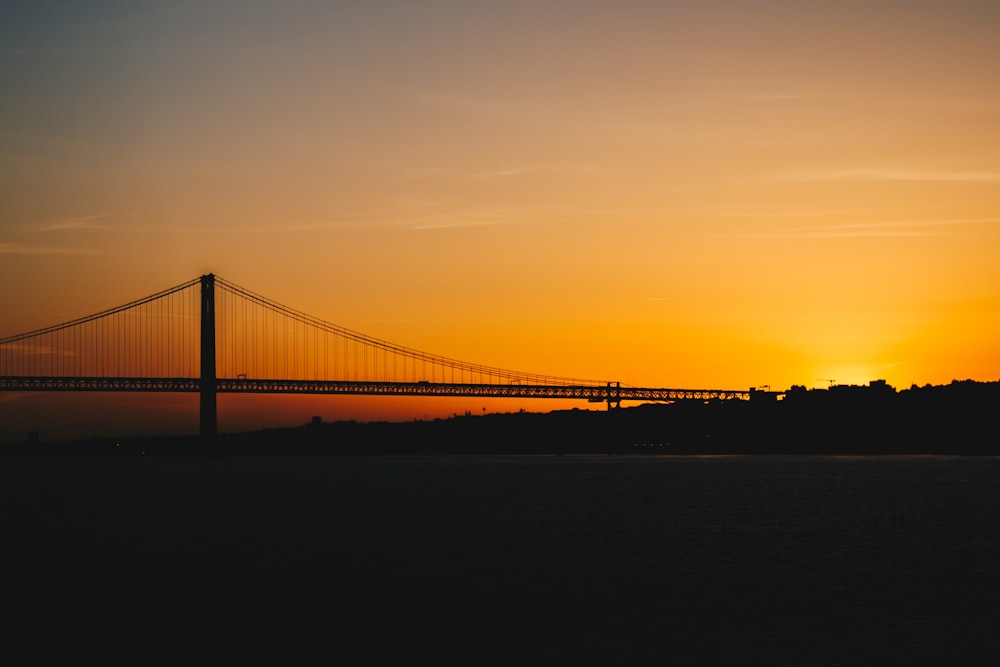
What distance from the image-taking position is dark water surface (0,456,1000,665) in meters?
23.0

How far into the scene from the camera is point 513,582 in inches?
1236

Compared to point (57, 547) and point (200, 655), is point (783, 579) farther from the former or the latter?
point (57, 547)

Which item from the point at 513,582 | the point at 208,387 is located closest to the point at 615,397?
the point at 208,387

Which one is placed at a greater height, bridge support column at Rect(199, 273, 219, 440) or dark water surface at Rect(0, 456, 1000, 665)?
bridge support column at Rect(199, 273, 219, 440)

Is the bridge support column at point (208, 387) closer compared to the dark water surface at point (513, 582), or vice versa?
the dark water surface at point (513, 582)

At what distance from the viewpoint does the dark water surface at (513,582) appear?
23.0m

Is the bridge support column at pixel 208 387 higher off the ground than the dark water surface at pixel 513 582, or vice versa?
the bridge support column at pixel 208 387

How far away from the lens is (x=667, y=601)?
92.3 feet

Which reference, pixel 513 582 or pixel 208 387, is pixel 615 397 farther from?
pixel 513 582

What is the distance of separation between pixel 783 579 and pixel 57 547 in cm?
2436

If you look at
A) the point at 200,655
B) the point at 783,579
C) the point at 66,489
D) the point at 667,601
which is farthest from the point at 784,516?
the point at 66,489

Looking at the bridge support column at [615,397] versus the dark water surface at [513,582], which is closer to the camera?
the dark water surface at [513,582]

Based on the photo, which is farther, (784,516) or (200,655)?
(784,516)

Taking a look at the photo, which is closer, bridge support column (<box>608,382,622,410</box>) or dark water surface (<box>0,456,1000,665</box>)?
dark water surface (<box>0,456,1000,665</box>)
